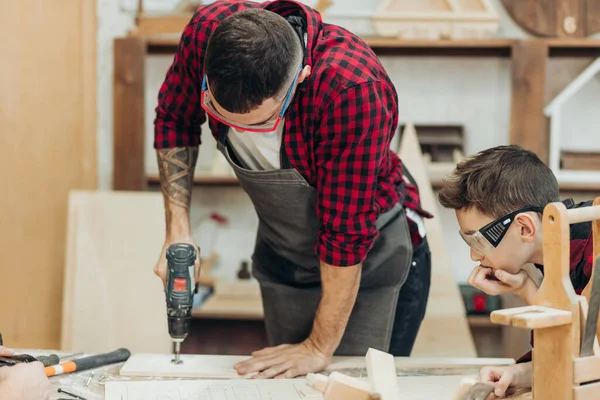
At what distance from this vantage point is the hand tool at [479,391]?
48.2 inches

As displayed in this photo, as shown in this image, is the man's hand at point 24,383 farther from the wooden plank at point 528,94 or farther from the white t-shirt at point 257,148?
the wooden plank at point 528,94

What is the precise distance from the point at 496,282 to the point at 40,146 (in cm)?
190

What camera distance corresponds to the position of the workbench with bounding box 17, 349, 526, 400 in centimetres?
153

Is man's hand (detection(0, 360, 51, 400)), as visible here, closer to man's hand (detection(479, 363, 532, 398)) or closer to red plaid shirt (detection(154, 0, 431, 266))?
red plaid shirt (detection(154, 0, 431, 266))

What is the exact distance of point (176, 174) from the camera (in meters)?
1.91

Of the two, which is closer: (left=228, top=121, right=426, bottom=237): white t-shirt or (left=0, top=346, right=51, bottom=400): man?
(left=0, top=346, right=51, bottom=400): man

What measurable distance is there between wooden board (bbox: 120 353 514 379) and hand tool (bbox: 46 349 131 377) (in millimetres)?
30

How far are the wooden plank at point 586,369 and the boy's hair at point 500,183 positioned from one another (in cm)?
37

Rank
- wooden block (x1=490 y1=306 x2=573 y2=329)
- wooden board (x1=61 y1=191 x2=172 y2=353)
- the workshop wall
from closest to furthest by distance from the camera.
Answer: wooden block (x1=490 y1=306 x2=573 y2=329), wooden board (x1=61 y1=191 x2=172 y2=353), the workshop wall

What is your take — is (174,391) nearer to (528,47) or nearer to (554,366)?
(554,366)

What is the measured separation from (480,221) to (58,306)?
209 centimetres

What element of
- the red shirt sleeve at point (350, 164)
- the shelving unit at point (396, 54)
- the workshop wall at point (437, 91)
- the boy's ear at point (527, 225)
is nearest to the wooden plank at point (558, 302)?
the boy's ear at point (527, 225)

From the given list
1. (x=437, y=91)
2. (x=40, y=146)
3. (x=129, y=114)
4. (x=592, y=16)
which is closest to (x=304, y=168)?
(x=40, y=146)

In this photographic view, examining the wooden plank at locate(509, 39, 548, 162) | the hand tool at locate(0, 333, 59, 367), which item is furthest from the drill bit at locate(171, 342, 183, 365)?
the wooden plank at locate(509, 39, 548, 162)
